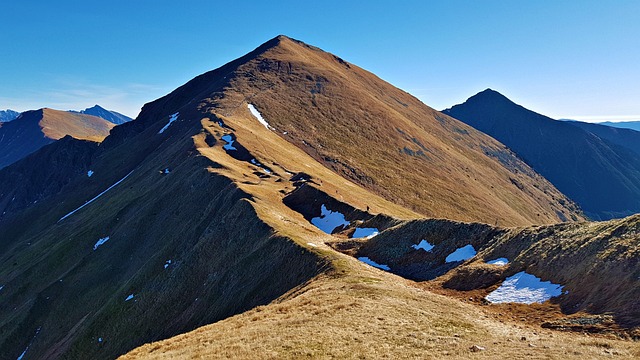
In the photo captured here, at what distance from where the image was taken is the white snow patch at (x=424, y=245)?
152ft

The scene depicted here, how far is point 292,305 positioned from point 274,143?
96.1m

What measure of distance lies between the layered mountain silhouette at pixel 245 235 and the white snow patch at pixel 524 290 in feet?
4.42

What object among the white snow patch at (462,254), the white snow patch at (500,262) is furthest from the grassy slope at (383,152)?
the white snow patch at (500,262)

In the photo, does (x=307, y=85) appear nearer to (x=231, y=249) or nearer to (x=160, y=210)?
(x=160, y=210)

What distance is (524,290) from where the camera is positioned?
3081 centimetres

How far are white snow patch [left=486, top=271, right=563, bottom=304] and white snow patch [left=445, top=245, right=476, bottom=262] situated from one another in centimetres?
828

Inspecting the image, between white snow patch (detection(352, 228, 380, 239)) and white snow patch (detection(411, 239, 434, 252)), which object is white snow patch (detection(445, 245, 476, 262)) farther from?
white snow patch (detection(352, 228, 380, 239))

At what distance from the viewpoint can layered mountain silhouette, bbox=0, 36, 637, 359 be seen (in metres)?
27.4

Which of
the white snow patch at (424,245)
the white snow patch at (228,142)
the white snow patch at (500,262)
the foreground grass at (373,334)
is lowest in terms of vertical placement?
the foreground grass at (373,334)

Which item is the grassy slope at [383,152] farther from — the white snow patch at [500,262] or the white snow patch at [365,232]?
the white snow patch at [500,262]

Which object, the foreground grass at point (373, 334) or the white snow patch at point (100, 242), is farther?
the white snow patch at point (100, 242)

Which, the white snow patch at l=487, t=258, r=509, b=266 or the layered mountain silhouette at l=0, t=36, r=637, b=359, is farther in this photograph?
the white snow patch at l=487, t=258, r=509, b=266

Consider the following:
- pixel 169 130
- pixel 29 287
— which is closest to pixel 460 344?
pixel 29 287

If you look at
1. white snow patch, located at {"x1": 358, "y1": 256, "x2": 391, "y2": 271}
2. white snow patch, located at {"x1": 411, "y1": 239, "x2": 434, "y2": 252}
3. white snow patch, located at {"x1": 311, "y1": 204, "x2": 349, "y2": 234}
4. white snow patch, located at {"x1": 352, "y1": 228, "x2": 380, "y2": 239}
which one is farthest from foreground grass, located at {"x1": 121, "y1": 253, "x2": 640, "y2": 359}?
white snow patch, located at {"x1": 311, "y1": 204, "x2": 349, "y2": 234}
